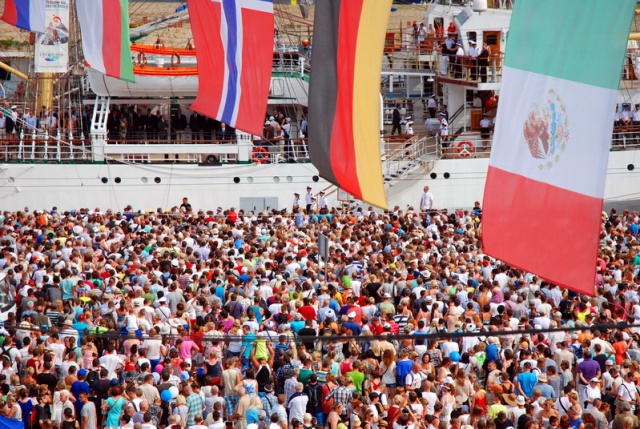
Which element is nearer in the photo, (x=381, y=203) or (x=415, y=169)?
(x=381, y=203)

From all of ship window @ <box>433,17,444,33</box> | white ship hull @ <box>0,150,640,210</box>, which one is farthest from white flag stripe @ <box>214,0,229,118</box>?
ship window @ <box>433,17,444,33</box>

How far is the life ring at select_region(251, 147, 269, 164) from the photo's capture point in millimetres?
31141

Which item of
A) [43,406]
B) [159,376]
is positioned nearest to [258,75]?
[159,376]

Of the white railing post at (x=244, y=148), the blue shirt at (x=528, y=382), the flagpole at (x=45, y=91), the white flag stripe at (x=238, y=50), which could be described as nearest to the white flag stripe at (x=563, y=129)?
the blue shirt at (x=528, y=382)

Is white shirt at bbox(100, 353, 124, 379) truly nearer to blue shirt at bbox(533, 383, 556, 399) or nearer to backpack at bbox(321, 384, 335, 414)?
backpack at bbox(321, 384, 335, 414)

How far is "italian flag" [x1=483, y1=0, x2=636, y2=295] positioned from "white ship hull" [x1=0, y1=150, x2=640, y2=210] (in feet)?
75.6

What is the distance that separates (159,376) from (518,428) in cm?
441

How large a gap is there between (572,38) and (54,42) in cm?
2315

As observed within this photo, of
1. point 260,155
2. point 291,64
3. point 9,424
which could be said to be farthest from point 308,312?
point 291,64

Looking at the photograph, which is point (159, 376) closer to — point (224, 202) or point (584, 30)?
point (584, 30)

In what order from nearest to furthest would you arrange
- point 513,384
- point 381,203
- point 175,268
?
1. point 381,203
2. point 513,384
3. point 175,268

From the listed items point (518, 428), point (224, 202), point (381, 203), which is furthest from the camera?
point (224, 202)

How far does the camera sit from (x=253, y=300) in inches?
695

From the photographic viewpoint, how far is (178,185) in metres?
30.9
